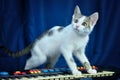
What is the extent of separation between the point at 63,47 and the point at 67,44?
0.03 meters

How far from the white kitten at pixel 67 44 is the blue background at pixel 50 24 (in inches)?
7.3

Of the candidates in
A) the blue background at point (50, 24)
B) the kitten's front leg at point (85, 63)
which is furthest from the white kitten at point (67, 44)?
the blue background at point (50, 24)

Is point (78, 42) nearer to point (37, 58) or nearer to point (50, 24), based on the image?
point (37, 58)

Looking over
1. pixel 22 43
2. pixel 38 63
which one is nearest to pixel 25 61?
pixel 22 43

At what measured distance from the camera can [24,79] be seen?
1431mm

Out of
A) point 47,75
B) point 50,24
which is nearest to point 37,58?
point 47,75

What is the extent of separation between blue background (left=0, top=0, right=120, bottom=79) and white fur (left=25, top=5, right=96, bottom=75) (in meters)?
0.22

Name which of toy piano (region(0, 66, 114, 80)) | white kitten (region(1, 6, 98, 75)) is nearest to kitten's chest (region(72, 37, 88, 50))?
white kitten (region(1, 6, 98, 75))

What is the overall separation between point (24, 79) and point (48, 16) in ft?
2.37

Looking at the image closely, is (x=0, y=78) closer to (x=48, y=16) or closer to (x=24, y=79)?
(x=24, y=79)

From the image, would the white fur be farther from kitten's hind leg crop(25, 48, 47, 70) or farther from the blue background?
the blue background

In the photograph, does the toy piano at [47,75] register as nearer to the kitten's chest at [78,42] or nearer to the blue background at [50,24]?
the kitten's chest at [78,42]

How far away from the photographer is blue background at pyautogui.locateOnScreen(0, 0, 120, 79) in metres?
1.93

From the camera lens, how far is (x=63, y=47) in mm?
1654
